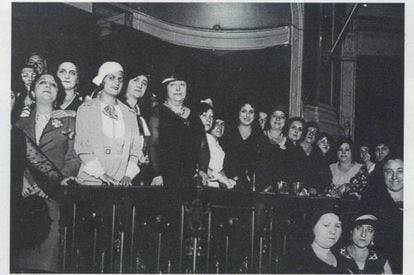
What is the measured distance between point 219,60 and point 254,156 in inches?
30.4

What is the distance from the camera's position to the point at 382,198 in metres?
1.83

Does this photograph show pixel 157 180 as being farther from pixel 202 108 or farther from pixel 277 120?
pixel 277 120

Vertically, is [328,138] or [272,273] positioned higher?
[328,138]

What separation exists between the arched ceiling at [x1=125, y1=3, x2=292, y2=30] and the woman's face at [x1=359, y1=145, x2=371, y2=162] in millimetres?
791

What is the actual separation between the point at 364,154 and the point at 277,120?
1.14 feet

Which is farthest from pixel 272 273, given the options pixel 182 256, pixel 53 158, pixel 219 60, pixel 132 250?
pixel 219 60

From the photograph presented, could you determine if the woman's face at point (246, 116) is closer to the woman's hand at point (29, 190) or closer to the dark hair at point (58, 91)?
the dark hair at point (58, 91)

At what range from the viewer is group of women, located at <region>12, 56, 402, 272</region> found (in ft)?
5.54

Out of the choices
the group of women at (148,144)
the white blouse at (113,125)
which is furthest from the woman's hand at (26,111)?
the white blouse at (113,125)

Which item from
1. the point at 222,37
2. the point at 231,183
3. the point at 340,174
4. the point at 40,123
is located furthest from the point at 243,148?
the point at 222,37

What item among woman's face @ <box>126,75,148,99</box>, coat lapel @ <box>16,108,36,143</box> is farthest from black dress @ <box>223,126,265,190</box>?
coat lapel @ <box>16,108,36,143</box>

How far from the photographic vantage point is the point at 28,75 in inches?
66.7

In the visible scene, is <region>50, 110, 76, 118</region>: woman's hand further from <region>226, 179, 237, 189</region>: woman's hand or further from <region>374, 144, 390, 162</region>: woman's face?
<region>374, 144, 390, 162</region>: woman's face
